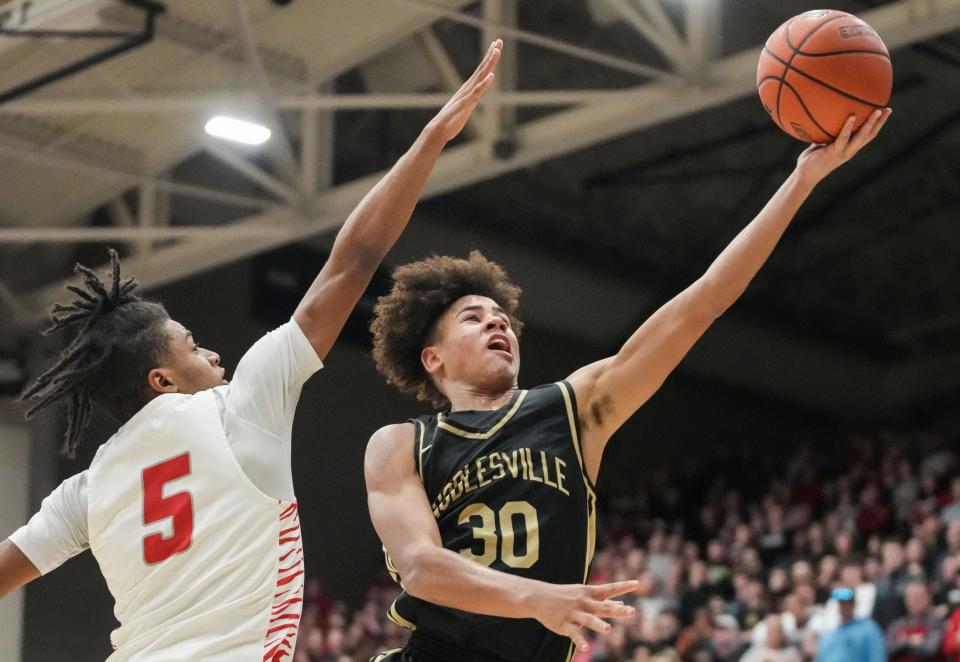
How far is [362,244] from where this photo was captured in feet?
10.6

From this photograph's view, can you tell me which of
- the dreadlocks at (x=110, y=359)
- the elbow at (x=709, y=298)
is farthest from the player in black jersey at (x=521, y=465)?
the dreadlocks at (x=110, y=359)

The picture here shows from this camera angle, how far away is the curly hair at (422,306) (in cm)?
409

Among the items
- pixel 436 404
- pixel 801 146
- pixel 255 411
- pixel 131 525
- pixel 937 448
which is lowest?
pixel 131 525

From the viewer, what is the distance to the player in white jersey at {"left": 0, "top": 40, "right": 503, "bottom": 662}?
3.03 metres

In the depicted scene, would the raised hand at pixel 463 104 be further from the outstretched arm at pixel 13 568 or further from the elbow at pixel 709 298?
the outstretched arm at pixel 13 568

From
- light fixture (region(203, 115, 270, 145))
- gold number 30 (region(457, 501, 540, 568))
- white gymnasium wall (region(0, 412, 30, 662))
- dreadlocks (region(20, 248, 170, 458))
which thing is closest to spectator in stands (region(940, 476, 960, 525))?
light fixture (region(203, 115, 270, 145))

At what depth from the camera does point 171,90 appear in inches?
520

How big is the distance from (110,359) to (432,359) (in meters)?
0.99

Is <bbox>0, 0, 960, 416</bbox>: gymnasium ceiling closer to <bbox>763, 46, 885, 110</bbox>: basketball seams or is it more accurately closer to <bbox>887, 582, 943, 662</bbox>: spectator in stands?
<bbox>887, 582, 943, 662</bbox>: spectator in stands

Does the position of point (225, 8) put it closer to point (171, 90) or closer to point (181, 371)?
point (171, 90)

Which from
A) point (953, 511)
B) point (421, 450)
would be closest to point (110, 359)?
point (421, 450)

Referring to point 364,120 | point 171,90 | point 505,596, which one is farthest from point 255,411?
point 364,120

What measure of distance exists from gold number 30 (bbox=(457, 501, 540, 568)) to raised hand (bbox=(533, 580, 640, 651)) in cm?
51

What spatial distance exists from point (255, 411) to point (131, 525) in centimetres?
37
